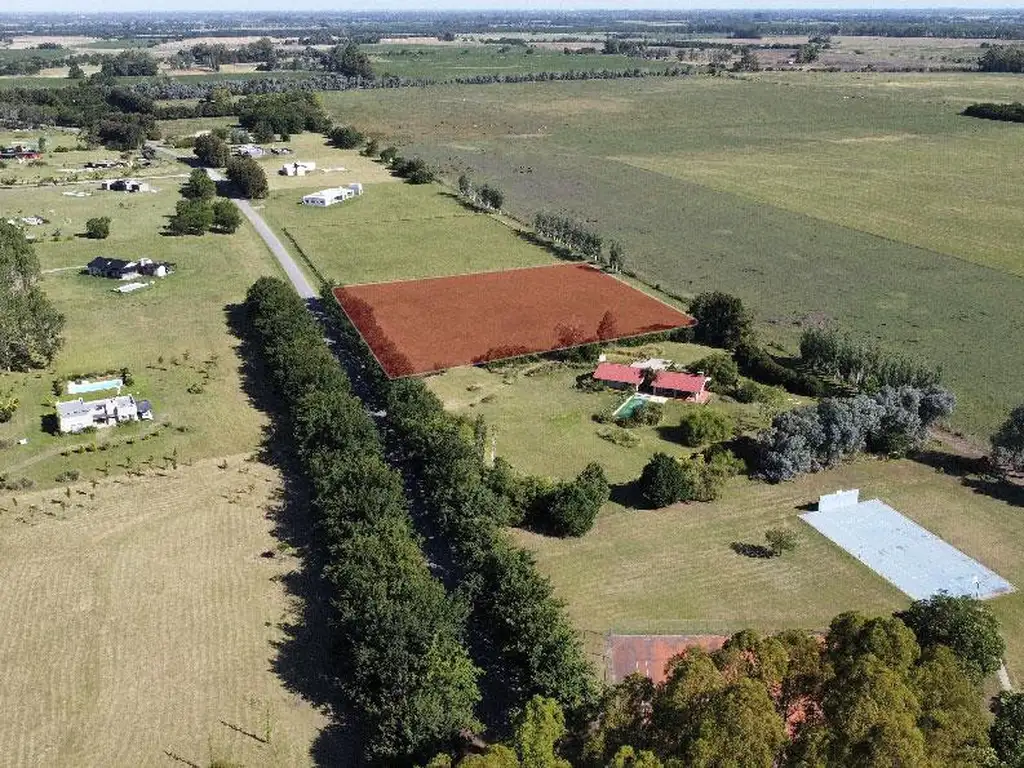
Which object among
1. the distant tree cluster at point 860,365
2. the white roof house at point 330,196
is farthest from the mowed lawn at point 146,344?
the distant tree cluster at point 860,365

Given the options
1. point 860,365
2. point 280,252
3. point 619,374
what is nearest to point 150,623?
point 619,374

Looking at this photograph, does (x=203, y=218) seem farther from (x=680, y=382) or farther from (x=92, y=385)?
(x=680, y=382)

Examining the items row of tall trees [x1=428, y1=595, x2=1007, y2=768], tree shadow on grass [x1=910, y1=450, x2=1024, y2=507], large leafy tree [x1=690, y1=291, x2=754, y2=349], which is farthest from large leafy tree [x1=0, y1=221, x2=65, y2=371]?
tree shadow on grass [x1=910, y1=450, x2=1024, y2=507]

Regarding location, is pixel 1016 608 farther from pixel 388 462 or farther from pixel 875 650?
pixel 388 462

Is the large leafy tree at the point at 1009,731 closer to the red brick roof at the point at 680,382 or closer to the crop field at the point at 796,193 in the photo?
the crop field at the point at 796,193

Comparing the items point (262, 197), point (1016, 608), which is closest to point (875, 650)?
point (1016, 608)

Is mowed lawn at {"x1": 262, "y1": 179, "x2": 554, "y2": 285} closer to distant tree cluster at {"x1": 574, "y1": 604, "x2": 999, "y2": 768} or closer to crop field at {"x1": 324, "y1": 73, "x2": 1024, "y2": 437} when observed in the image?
crop field at {"x1": 324, "y1": 73, "x2": 1024, "y2": 437}

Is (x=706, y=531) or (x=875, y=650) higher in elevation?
(x=875, y=650)
